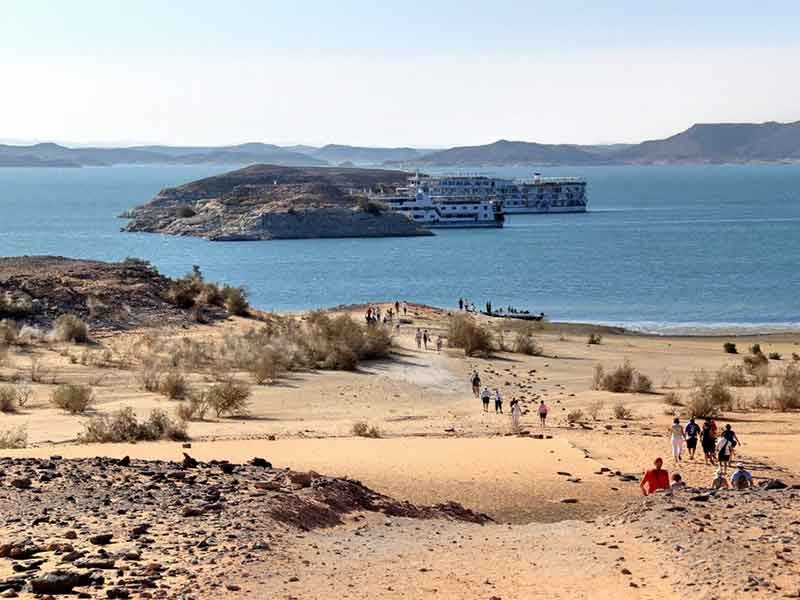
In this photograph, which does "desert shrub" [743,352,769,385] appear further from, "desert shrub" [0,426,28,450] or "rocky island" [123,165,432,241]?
"rocky island" [123,165,432,241]

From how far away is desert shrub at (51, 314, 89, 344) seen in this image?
1672 inches

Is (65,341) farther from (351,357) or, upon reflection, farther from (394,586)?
(394,586)

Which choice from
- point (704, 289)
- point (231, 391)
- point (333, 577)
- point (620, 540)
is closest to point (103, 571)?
point (333, 577)

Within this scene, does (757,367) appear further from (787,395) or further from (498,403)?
(498,403)

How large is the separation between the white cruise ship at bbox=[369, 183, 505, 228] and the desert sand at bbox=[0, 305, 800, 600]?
328 feet

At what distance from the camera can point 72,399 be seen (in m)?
29.0

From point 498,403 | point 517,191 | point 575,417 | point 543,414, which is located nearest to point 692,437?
point 543,414

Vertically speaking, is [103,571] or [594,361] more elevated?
[103,571]

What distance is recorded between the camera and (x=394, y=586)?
12.6 m

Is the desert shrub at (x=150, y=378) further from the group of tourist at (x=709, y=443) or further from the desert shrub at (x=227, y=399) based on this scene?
the group of tourist at (x=709, y=443)

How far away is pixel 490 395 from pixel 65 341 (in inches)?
696

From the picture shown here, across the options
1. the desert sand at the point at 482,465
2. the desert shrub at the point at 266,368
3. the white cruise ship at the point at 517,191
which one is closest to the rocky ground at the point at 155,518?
the desert sand at the point at 482,465

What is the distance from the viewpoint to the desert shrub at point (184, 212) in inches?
5920

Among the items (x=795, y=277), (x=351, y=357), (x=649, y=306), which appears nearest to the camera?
(x=351, y=357)
